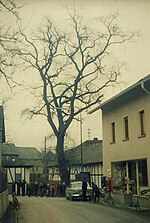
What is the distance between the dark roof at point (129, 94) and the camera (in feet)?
38.3

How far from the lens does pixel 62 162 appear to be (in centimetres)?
1445

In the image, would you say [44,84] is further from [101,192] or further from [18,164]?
[101,192]

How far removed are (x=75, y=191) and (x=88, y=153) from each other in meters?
2.75

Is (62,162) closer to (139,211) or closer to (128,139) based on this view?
(128,139)

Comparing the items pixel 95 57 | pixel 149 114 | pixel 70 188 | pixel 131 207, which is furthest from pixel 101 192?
pixel 95 57

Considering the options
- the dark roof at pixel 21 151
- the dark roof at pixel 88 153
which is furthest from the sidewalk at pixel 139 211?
the dark roof at pixel 21 151

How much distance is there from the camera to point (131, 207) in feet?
40.8

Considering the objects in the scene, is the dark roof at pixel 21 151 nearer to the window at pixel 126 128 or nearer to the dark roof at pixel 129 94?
the dark roof at pixel 129 94

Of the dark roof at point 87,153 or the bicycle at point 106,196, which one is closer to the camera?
the dark roof at point 87,153

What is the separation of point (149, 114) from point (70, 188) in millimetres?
5105

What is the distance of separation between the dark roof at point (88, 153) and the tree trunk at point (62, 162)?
32cm

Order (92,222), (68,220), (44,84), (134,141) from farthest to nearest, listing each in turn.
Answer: (134,141)
(44,84)
(68,220)
(92,222)

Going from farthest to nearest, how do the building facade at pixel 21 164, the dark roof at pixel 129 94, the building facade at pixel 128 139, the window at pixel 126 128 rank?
1. the window at pixel 126 128
2. the building facade at pixel 21 164
3. the building facade at pixel 128 139
4. the dark roof at pixel 129 94

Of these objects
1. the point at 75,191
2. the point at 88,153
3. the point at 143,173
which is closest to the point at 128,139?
the point at 143,173
